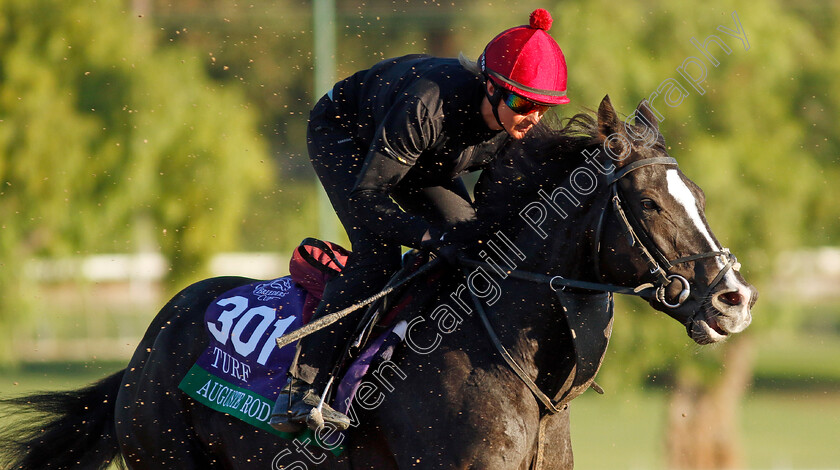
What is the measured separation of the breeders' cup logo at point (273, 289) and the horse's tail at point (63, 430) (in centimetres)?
101

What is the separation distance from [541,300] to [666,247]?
506mm

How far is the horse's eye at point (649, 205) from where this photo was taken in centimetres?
339

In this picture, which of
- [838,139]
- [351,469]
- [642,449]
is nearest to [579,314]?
[351,469]

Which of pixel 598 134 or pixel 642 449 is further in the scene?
pixel 642 449

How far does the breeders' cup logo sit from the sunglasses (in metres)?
1.36

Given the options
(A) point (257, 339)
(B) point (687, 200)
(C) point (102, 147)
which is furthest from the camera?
(C) point (102, 147)

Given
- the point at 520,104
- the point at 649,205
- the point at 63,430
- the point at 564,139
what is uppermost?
the point at 520,104

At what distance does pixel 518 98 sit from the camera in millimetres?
3564

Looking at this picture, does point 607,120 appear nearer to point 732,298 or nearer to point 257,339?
point 732,298

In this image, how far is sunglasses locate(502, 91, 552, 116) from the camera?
3.57 meters

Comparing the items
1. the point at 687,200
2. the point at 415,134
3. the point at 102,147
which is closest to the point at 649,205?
the point at 687,200

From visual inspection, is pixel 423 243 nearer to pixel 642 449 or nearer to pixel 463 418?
pixel 463 418

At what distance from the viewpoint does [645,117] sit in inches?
145

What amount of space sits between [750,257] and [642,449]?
5.65m
